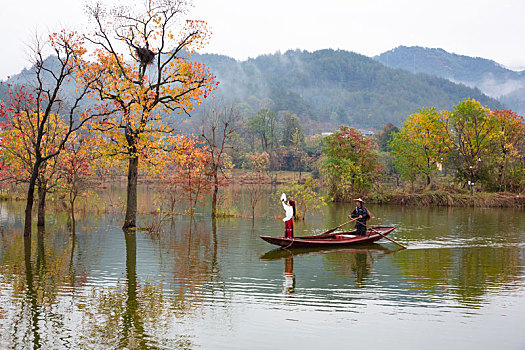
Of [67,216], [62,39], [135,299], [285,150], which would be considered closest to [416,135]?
[67,216]

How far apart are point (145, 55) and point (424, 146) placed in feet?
113

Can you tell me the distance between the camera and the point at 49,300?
10.8 metres

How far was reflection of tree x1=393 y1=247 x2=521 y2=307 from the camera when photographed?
480 inches

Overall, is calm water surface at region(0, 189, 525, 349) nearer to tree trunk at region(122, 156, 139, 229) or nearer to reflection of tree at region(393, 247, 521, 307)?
reflection of tree at region(393, 247, 521, 307)

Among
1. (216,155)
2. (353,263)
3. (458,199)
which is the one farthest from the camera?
(458,199)

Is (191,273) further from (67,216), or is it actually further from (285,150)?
(285,150)

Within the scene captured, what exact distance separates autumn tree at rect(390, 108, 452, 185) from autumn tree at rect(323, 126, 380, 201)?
20.0 feet

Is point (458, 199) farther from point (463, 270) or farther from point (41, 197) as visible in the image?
point (41, 197)

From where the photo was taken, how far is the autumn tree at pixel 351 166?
42.8 m

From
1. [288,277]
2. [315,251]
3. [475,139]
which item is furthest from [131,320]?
[475,139]

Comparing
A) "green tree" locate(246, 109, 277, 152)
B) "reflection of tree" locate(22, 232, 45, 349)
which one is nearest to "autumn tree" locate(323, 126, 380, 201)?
"reflection of tree" locate(22, 232, 45, 349)

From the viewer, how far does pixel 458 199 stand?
41.3 meters

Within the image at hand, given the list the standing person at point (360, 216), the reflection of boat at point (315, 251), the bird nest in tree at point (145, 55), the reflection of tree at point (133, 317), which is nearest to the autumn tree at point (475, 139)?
the standing person at point (360, 216)

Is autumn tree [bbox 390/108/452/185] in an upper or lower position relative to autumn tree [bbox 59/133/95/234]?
upper
